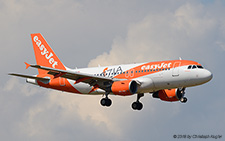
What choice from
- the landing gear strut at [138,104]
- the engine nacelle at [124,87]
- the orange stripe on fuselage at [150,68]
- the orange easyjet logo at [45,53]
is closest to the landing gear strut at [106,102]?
the engine nacelle at [124,87]

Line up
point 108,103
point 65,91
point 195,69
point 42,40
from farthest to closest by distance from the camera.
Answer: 1. point 42,40
2. point 65,91
3. point 108,103
4. point 195,69

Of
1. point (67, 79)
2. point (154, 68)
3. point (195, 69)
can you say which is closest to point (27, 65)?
point (67, 79)

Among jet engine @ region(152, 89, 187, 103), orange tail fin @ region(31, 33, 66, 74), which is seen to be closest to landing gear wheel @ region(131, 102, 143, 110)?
jet engine @ region(152, 89, 187, 103)

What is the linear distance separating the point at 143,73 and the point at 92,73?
26.9 feet

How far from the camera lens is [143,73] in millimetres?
69625

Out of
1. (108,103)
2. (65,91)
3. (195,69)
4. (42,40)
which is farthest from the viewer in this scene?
(42,40)

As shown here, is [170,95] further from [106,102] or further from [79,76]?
[79,76]

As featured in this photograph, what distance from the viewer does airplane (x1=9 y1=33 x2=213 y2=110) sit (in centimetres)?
6762

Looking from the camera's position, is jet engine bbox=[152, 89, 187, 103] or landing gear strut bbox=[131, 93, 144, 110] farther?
landing gear strut bbox=[131, 93, 144, 110]

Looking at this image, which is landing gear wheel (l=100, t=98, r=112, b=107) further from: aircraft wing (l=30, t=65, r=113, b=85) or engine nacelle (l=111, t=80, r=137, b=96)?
engine nacelle (l=111, t=80, r=137, b=96)

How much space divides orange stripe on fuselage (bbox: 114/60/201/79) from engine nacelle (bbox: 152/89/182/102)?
6.77m

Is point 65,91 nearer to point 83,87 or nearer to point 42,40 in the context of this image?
point 83,87

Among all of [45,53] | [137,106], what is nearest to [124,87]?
[137,106]

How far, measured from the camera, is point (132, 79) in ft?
231
